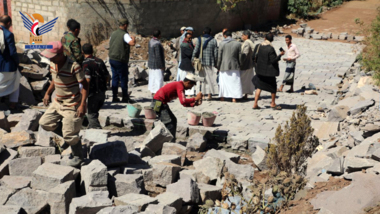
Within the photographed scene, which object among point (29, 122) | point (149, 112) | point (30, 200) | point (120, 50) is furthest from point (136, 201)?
point (120, 50)

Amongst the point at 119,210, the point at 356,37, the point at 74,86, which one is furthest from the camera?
the point at 356,37

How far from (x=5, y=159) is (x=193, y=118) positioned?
3.48 m

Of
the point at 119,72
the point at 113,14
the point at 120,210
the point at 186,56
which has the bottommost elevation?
the point at 120,210

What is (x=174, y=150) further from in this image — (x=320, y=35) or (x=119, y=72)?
(x=320, y=35)

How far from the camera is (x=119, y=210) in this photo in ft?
15.5

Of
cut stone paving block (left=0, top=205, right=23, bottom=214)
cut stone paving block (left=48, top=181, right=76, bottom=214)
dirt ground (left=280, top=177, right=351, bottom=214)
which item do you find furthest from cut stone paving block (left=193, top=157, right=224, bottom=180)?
cut stone paving block (left=0, top=205, right=23, bottom=214)

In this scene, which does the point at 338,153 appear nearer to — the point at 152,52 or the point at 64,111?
the point at 64,111

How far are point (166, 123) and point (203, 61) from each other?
125 inches

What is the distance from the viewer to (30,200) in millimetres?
5285

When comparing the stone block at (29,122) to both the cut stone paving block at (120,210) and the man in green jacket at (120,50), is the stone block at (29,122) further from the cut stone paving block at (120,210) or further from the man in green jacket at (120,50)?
the cut stone paving block at (120,210)

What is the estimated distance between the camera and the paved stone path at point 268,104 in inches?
337

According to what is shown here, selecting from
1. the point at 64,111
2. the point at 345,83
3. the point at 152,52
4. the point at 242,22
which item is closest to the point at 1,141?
the point at 64,111

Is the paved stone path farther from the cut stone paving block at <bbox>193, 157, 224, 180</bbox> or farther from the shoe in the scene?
the shoe

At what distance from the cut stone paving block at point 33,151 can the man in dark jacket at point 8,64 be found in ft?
9.16
